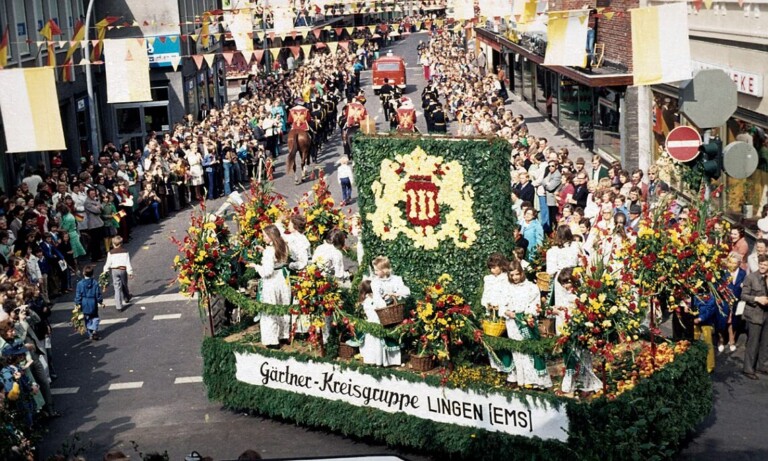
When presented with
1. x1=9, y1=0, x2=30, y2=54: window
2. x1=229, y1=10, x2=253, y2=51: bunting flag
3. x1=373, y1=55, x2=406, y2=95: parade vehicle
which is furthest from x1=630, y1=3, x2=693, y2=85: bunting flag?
x1=373, y1=55, x2=406, y2=95: parade vehicle

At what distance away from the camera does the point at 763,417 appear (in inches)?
551

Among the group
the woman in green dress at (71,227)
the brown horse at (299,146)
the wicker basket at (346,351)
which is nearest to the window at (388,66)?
the brown horse at (299,146)

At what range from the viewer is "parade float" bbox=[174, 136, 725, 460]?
40.3ft

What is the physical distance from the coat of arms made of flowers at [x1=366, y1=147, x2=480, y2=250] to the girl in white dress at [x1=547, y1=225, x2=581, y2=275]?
81.3 inches

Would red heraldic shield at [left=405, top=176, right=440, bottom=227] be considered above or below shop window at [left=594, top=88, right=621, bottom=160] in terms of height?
above

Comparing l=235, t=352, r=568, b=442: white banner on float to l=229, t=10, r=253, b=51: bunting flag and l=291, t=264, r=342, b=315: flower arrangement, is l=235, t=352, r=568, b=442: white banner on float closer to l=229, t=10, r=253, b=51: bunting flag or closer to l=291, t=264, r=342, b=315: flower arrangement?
l=291, t=264, r=342, b=315: flower arrangement

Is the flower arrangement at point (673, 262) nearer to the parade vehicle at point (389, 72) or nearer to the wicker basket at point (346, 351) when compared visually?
the wicker basket at point (346, 351)

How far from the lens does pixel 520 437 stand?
12562 mm

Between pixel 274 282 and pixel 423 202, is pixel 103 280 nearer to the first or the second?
pixel 274 282

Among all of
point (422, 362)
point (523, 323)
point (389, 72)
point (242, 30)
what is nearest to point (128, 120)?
point (242, 30)

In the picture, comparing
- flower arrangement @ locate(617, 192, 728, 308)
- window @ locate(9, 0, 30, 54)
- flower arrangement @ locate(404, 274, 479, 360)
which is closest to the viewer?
flower arrangement @ locate(404, 274, 479, 360)

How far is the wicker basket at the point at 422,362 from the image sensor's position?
1355 cm

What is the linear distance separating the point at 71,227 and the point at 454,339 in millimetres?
12485

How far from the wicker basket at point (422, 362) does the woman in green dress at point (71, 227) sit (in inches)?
462
